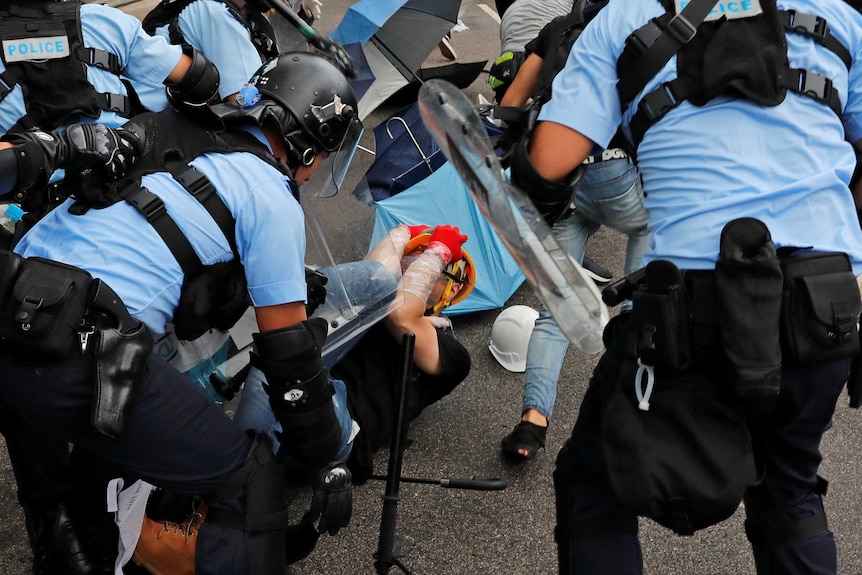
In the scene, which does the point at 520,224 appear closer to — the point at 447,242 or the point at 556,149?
the point at 556,149

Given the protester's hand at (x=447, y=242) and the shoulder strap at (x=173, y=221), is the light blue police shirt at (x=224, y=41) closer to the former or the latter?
the protester's hand at (x=447, y=242)

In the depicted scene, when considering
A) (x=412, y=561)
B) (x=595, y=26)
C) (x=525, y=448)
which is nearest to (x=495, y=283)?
(x=525, y=448)

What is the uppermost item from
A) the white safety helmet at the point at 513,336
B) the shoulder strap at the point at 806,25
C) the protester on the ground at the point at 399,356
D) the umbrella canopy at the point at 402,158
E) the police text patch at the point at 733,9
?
the police text patch at the point at 733,9

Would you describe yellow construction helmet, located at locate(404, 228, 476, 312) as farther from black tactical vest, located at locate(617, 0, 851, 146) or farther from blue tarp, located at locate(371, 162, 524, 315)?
black tactical vest, located at locate(617, 0, 851, 146)

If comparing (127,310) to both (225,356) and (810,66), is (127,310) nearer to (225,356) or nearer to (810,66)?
(225,356)

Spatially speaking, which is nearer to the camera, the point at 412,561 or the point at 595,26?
the point at 595,26

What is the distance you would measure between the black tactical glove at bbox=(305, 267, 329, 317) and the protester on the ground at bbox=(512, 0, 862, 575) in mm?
849

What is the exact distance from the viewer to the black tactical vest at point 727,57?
1730 millimetres

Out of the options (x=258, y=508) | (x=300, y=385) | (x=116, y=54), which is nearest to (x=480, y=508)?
(x=258, y=508)

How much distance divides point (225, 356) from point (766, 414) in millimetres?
1674

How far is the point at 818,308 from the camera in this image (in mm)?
1700

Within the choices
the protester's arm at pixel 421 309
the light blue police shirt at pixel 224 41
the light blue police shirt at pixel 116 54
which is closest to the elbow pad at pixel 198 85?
the light blue police shirt at pixel 116 54

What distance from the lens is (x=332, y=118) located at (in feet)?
7.43

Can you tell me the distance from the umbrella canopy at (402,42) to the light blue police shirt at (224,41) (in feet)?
5.14
